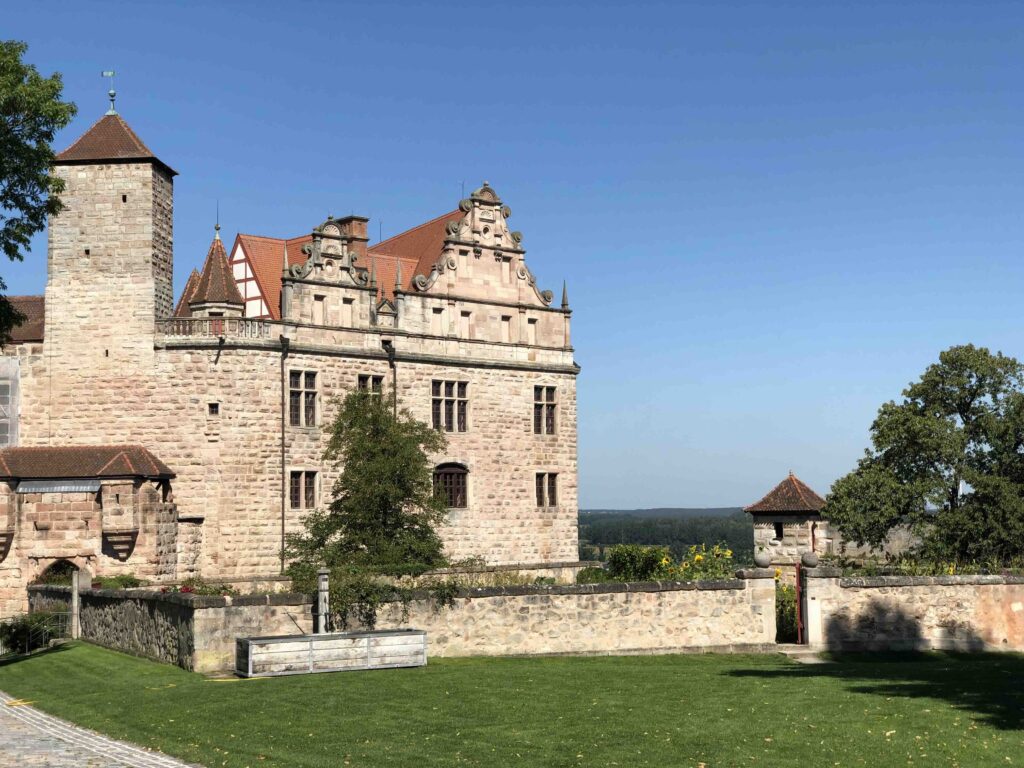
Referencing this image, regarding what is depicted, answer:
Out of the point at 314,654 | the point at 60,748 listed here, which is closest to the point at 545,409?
the point at 314,654

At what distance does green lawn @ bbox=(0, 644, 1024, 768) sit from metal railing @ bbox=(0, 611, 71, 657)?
18.3 ft

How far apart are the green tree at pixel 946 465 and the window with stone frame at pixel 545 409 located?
12.3m

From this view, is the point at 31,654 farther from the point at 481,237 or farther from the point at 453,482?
the point at 481,237

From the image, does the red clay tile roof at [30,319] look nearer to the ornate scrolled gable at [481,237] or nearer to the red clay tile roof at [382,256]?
the red clay tile roof at [382,256]

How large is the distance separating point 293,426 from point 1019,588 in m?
23.2

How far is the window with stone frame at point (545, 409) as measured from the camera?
50369mm

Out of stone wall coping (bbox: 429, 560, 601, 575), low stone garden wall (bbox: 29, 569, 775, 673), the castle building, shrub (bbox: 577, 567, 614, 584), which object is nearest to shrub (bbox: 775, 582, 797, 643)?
low stone garden wall (bbox: 29, 569, 775, 673)

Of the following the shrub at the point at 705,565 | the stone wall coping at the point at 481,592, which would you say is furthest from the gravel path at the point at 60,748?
the shrub at the point at 705,565

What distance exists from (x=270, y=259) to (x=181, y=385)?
836cm

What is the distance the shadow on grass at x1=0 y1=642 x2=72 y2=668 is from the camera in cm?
2982

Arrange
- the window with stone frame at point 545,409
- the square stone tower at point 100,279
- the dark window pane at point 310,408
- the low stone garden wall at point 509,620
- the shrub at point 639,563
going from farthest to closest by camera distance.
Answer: the window with stone frame at point 545,409 < the dark window pane at point 310,408 < the square stone tower at point 100,279 < the shrub at point 639,563 < the low stone garden wall at point 509,620

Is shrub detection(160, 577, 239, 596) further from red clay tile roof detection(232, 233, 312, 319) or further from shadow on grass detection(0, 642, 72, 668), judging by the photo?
red clay tile roof detection(232, 233, 312, 319)

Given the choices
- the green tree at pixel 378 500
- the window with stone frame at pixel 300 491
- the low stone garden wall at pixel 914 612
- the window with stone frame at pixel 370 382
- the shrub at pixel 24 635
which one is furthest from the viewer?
the window with stone frame at pixel 370 382

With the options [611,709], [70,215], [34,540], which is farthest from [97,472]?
[611,709]
